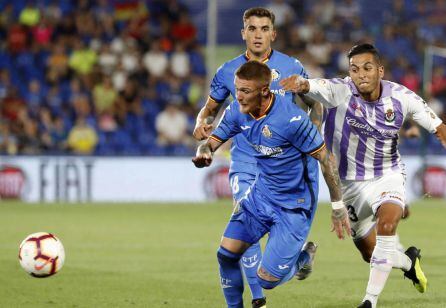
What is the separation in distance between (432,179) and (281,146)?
1370 cm

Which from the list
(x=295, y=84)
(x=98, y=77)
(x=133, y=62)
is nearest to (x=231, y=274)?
(x=295, y=84)

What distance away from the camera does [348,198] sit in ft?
26.9

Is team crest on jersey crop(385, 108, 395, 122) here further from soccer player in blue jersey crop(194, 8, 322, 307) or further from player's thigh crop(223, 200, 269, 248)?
player's thigh crop(223, 200, 269, 248)

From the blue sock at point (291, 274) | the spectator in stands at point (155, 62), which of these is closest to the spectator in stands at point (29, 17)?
the spectator in stands at point (155, 62)

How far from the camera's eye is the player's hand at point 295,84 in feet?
23.4

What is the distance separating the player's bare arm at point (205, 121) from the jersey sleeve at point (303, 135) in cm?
81

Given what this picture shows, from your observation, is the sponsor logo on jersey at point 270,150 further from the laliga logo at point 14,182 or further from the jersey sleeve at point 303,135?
the laliga logo at point 14,182

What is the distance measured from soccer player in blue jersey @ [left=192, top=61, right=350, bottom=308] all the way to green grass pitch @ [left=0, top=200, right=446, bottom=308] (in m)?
1.10

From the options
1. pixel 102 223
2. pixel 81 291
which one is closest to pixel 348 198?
pixel 81 291

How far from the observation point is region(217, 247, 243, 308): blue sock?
7.00 m

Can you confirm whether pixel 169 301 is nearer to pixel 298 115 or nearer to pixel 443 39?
pixel 298 115

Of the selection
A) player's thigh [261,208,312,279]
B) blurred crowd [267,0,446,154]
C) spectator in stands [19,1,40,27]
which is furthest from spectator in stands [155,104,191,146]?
player's thigh [261,208,312,279]

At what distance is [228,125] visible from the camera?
23.4 feet

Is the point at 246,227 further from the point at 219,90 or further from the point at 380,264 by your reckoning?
the point at 219,90
